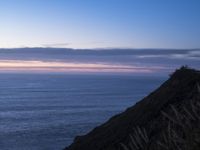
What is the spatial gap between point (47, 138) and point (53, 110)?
3559cm

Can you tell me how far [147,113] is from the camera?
63.3ft

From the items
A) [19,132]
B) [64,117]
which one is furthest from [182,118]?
[64,117]

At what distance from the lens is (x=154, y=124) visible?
16.1m

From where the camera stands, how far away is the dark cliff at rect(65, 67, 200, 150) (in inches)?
702

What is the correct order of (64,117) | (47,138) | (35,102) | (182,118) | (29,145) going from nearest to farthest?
(182,118)
(29,145)
(47,138)
(64,117)
(35,102)

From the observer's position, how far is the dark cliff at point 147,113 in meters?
17.8

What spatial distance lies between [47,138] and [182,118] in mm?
55125

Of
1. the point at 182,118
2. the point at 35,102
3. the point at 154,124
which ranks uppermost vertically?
the point at 182,118

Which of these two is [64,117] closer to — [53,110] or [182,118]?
[53,110]

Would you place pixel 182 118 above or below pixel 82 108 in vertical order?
above

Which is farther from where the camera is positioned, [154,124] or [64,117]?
A: [64,117]

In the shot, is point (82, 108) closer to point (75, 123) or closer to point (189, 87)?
point (75, 123)

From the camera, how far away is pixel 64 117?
283 ft

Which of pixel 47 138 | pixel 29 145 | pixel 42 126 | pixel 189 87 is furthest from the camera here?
pixel 42 126
